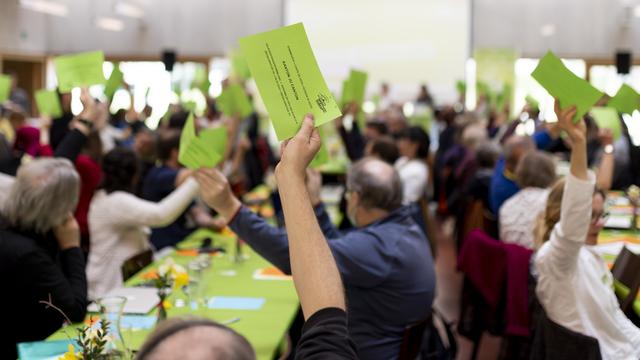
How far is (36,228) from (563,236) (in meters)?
1.98

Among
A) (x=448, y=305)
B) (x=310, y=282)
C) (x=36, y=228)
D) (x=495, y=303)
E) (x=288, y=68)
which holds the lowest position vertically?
(x=448, y=305)

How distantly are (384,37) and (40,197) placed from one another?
1342cm

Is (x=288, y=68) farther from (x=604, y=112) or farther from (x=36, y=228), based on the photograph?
(x=604, y=112)

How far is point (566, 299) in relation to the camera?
104 inches

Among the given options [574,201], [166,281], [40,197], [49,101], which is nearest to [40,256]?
[40,197]

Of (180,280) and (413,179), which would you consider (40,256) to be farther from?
(413,179)

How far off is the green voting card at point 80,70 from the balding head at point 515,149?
2838 millimetres

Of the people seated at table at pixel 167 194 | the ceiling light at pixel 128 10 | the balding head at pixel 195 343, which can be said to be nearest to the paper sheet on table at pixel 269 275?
the people seated at table at pixel 167 194

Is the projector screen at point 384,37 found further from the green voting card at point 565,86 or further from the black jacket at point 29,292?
the green voting card at point 565,86

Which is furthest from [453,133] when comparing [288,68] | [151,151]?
[288,68]

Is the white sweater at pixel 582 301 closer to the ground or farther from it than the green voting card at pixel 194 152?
closer to the ground

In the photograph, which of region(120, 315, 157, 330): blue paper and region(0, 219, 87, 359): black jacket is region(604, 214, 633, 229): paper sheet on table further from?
region(0, 219, 87, 359): black jacket

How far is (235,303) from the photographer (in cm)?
322

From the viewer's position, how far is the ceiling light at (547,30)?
51.4ft
